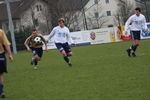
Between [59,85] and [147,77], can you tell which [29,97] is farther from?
[147,77]

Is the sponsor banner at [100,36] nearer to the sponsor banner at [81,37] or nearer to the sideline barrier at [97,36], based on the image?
the sideline barrier at [97,36]

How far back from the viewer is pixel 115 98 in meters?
8.53

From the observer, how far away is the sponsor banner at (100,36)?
43.1 meters

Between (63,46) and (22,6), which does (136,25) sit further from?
(22,6)

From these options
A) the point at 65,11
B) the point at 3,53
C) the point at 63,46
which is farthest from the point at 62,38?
the point at 65,11

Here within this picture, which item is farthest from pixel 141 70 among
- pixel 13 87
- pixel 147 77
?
pixel 13 87

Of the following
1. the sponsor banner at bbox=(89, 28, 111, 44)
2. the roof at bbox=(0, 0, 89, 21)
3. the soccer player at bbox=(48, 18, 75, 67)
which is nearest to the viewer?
the soccer player at bbox=(48, 18, 75, 67)

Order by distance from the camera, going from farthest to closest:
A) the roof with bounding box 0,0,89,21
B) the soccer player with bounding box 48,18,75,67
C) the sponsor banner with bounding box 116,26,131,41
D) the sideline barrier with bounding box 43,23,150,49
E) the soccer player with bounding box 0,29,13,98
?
the roof with bounding box 0,0,89,21, the sideline barrier with bounding box 43,23,150,49, the sponsor banner with bounding box 116,26,131,41, the soccer player with bounding box 48,18,75,67, the soccer player with bounding box 0,29,13,98

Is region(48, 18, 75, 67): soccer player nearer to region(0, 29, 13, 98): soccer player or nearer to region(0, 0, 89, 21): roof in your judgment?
region(0, 29, 13, 98): soccer player

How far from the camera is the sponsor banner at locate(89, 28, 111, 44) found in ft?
141

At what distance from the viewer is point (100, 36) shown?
4350cm

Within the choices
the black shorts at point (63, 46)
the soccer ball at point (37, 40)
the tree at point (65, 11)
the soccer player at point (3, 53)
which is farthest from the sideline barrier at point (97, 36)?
the soccer player at point (3, 53)

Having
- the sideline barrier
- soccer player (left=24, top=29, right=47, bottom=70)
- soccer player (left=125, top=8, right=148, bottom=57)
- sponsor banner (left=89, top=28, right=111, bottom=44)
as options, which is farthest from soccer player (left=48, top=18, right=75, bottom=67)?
sponsor banner (left=89, top=28, right=111, bottom=44)

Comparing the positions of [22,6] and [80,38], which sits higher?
[22,6]
